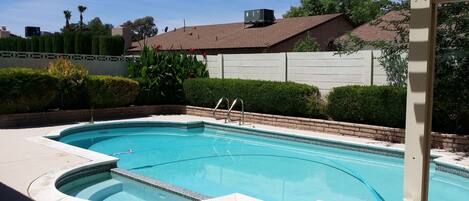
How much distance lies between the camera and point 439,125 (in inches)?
404

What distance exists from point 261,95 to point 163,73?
15.1 feet

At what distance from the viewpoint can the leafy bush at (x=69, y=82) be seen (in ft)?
47.5

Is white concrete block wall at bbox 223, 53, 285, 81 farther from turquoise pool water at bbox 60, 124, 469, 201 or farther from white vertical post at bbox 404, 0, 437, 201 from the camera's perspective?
white vertical post at bbox 404, 0, 437, 201

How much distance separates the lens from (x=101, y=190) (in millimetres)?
7039

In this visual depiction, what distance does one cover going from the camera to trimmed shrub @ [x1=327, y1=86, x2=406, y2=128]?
35.0 ft

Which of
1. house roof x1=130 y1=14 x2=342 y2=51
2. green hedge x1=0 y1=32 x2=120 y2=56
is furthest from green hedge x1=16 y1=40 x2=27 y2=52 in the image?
house roof x1=130 y1=14 x2=342 y2=51

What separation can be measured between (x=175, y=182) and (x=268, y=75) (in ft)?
25.6

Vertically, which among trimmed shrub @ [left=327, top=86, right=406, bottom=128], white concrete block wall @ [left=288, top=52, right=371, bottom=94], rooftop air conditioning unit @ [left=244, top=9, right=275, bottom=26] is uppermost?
rooftop air conditioning unit @ [left=244, top=9, right=275, bottom=26]

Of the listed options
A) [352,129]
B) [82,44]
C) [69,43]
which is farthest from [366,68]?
[69,43]

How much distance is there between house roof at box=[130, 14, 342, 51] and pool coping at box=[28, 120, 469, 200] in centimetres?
1064

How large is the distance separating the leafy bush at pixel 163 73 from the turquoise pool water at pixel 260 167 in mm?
3522

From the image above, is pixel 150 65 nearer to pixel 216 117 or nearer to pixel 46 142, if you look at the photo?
pixel 216 117

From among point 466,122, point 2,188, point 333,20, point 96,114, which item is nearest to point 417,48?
point 2,188

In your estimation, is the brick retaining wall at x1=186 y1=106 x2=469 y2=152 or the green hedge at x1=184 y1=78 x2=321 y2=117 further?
the green hedge at x1=184 y1=78 x2=321 y2=117
